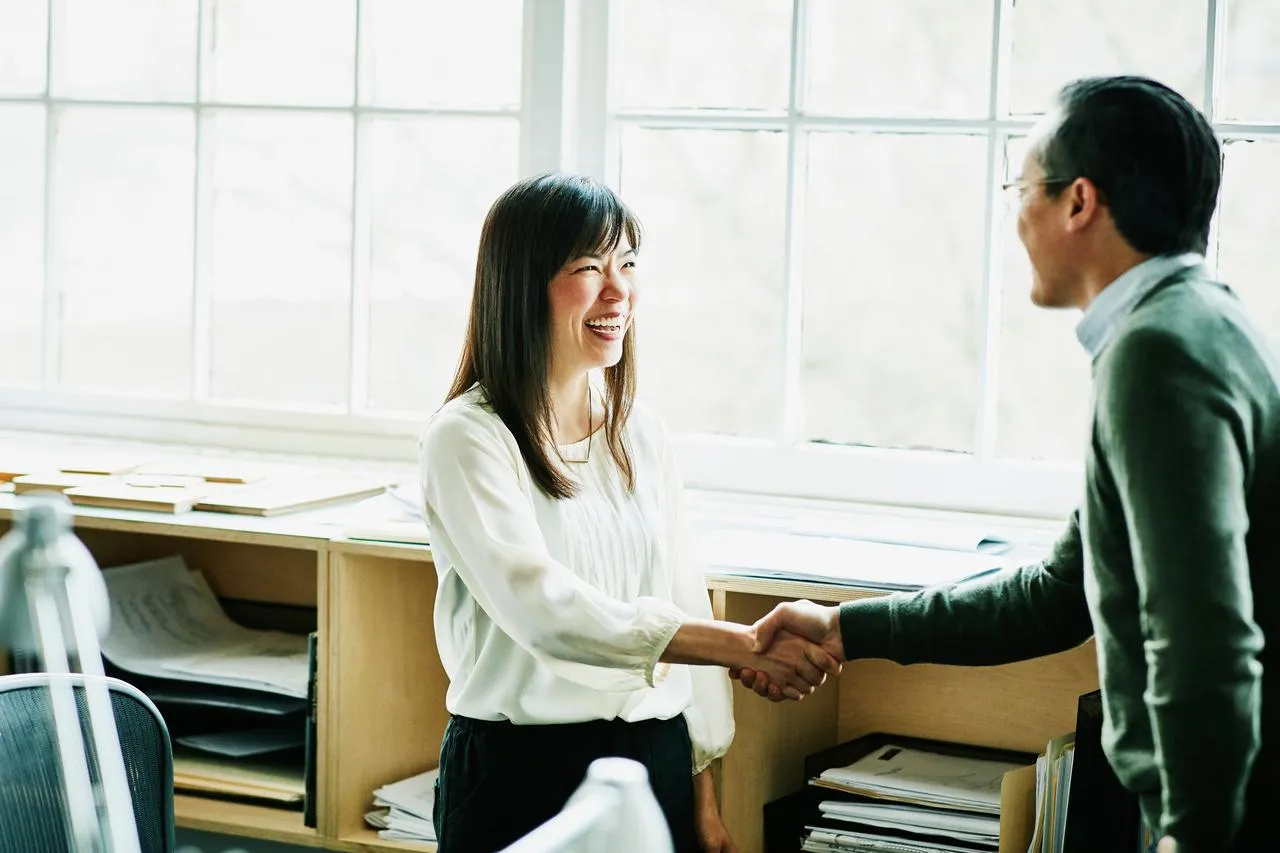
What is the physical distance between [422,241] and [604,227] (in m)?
1.03

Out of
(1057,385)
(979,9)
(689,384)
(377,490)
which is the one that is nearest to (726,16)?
(979,9)

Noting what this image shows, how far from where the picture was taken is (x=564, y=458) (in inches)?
79.5

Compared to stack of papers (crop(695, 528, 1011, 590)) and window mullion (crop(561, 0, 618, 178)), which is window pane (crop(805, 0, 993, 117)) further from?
stack of papers (crop(695, 528, 1011, 590))

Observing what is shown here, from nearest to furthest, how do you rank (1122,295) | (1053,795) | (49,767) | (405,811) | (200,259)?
1. (1122,295)
2. (49,767)
3. (1053,795)
4. (405,811)
5. (200,259)

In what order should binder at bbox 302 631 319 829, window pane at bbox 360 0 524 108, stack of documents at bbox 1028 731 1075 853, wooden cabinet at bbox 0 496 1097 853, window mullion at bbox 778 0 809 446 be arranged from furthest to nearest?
window pane at bbox 360 0 524 108 < window mullion at bbox 778 0 809 446 < binder at bbox 302 631 319 829 < wooden cabinet at bbox 0 496 1097 853 < stack of documents at bbox 1028 731 1075 853

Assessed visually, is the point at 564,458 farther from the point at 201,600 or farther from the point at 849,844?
the point at 201,600

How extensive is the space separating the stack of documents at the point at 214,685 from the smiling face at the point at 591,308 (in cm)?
81

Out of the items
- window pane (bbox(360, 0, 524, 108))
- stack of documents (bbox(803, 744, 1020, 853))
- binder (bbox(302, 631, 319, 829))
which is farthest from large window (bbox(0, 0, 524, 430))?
stack of documents (bbox(803, 744, 1020, 853))

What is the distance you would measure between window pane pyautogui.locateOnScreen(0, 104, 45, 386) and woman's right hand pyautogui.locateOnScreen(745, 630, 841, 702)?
1.91 m

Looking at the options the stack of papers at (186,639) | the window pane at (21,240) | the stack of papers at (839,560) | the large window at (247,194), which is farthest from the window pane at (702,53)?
the window pane at (21,240)

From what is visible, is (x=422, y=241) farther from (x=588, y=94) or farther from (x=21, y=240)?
(x=21, y=240)

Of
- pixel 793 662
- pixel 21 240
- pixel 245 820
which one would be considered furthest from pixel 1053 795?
pixel 21 240

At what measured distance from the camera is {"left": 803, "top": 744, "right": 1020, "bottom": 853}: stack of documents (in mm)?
2195

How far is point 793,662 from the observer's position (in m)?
2.03
